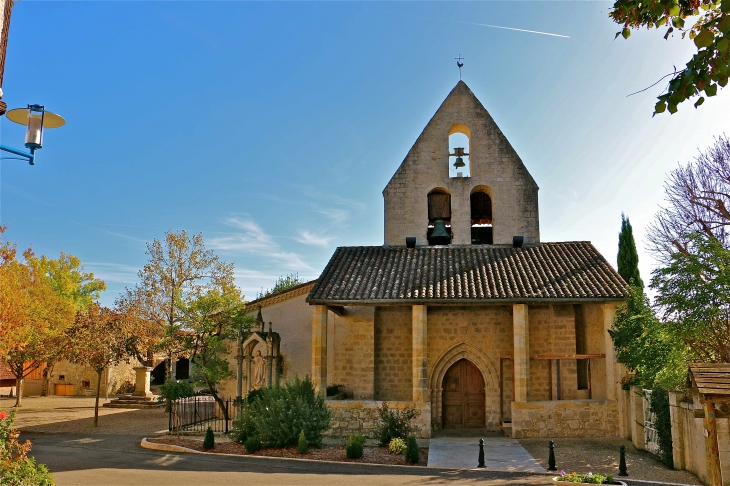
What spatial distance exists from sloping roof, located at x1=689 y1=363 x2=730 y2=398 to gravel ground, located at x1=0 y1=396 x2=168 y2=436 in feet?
51.2

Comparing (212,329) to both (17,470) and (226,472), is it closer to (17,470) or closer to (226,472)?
(226,472)

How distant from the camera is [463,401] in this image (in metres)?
17.5

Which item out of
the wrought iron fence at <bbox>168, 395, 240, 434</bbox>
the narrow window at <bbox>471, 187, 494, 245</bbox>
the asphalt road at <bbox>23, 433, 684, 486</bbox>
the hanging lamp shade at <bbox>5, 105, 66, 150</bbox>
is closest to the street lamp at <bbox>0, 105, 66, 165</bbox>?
the hanging lamp shade at <bbox>5, 105, 66, 150</bbox>

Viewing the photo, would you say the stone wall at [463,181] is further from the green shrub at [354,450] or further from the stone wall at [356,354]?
the green shrub at [354,450]

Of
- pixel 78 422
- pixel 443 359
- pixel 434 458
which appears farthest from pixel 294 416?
pixel 78 422

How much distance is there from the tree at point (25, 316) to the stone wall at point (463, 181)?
13670 mm

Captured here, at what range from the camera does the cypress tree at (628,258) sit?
2073 cm

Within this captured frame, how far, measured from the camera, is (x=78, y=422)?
21.0 meters

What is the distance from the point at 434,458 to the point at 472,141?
433 inches

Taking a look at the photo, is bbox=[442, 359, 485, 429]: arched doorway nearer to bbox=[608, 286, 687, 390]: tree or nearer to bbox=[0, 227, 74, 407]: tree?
bbox=[608, 286, 687, 390]: tree

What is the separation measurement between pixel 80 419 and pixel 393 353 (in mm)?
13361

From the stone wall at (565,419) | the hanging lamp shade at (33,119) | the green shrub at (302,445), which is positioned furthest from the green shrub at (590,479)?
the hanging lamp shade at (33,119)

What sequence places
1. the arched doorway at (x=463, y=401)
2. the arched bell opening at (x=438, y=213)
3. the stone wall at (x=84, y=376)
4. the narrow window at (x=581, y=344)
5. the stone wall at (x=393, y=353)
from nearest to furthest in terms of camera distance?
1. the narrow window at (x=581, y=344)
2. the arched doorway at (x=463, y=401)
3. the stone wall at (x=393, y=353)
4. the arched bell opening at (x=438, y=213)
5. the stone wall at (x=84, y=376)

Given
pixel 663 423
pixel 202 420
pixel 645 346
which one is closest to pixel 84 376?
pixel 202 420
